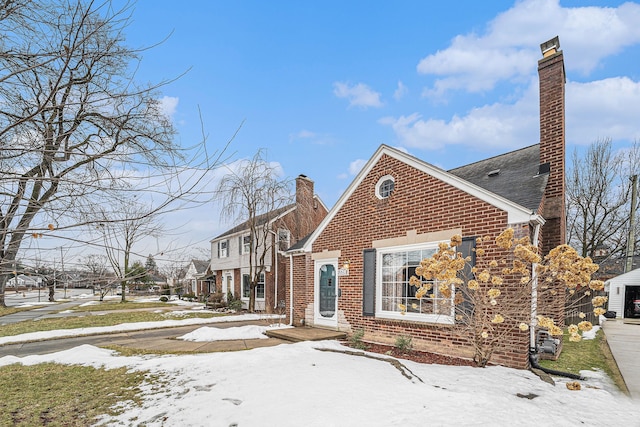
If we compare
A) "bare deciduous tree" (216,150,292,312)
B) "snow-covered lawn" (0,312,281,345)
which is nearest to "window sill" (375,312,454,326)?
"snow-covered lawn" (0,312,281,345)

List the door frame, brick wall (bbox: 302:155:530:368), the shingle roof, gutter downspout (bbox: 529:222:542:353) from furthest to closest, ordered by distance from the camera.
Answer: the door frame, the shingle roof, brick wall (bbox: 302:155:530:368), gutter downspout (bbox: 529:222:542:353)

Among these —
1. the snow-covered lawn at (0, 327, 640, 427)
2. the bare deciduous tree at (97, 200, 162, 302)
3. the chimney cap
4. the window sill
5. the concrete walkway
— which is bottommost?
the concrete walkway

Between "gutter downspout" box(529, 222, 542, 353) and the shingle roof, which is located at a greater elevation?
the shingle roof

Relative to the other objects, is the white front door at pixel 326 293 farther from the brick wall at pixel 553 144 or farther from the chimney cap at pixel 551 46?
the chimney cap at pixel 551 46

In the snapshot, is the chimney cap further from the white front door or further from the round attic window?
the white front door

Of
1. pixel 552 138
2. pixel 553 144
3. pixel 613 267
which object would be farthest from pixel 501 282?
pixel 613 267

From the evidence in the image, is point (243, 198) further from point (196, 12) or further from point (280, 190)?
point (196, 12)

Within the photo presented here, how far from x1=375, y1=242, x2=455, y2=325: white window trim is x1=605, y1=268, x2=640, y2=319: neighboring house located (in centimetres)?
2203

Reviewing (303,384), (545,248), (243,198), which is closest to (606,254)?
(545,248)

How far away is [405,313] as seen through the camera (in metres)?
7.78

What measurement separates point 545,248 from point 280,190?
40.6ft

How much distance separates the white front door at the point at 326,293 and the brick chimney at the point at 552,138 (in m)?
5.58

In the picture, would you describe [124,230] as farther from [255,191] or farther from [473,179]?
[255,191]

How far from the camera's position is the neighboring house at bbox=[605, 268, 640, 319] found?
69.3 feet
